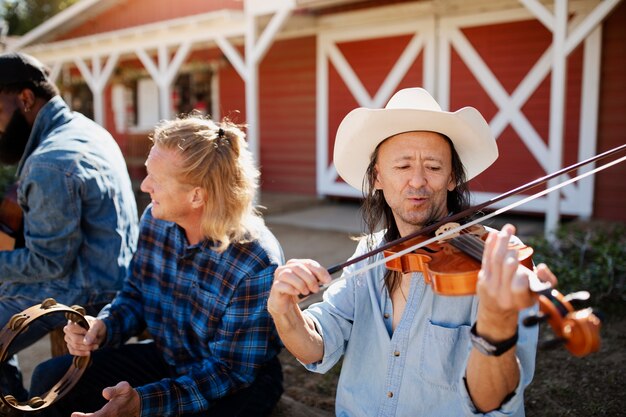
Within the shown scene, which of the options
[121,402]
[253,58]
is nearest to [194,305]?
[121,402]

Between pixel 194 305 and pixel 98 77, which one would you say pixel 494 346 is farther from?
pixel 98 77

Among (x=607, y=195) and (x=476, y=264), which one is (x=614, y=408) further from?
(x=607, y=195)

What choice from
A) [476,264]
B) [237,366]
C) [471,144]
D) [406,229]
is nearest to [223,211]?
[237,366]

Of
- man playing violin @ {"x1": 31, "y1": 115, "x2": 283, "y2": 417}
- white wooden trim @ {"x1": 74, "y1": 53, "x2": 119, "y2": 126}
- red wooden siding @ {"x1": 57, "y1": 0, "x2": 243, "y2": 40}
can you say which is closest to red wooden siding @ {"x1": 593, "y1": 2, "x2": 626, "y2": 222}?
red wooden siding @ {"x1": 57, "y1": 0, "x2": 243, "y2": 40}

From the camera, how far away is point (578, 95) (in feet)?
22.7

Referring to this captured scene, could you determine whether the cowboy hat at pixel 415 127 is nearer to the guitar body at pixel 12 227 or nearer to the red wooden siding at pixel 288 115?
the guitar body at pixel 12 227

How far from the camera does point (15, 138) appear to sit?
290cm

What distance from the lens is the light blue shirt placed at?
169cm

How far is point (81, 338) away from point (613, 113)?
6.24 metres

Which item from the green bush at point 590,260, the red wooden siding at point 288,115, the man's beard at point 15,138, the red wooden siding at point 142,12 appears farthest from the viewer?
the red wooden siding at point 142,12

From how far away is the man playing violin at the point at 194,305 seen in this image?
2.07 meters

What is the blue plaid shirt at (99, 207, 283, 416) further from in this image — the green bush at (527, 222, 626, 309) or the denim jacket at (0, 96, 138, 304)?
the green bush at (527, 222, 626, 309)

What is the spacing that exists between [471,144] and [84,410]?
1.71 metres

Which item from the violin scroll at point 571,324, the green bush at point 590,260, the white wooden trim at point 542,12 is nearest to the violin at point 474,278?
the violin scroll at point 571,324
